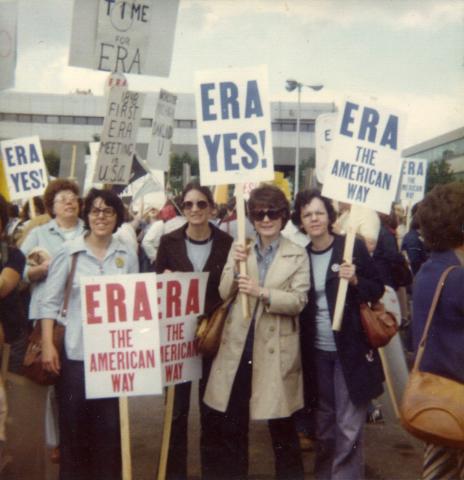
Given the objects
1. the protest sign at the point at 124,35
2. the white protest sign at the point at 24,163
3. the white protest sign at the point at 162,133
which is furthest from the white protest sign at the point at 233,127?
the white protest sign at the point at 24,163

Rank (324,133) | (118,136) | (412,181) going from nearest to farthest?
Answer: (118,136) → (324,133) → (412,181)

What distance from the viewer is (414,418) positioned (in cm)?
370

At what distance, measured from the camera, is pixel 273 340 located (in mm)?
4910

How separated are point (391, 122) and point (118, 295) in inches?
76.6

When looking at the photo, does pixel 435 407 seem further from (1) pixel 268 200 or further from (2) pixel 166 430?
(2) pixel 166 430

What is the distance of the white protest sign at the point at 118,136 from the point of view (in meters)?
6.50

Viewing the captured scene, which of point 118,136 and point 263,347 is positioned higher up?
point 118,136

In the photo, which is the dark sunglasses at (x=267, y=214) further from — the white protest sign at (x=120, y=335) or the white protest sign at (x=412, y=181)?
the white protest sign at (x=412, y=181)

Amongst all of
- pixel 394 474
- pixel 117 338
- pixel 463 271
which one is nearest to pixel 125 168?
pixel 117 338

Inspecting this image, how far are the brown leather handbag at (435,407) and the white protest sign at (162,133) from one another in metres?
4.39

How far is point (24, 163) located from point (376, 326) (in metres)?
5.30

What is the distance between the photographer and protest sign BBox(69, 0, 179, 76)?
630cm

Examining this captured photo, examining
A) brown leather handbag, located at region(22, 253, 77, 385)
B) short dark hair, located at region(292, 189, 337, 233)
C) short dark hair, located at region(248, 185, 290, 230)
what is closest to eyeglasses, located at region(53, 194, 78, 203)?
brown leather handbag, located at region(22, 253, 77, 385)

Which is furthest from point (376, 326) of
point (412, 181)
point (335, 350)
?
point (412, 181)
